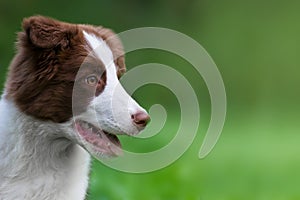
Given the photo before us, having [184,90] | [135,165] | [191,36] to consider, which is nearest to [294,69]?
[191,36]

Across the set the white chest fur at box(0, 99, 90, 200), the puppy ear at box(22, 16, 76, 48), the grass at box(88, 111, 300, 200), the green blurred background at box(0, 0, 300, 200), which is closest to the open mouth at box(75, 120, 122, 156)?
the white chest fur at box(0, 99, 90, 200)

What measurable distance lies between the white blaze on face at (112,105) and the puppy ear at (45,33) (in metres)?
0.13

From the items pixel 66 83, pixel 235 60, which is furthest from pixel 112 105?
pixel 235 60

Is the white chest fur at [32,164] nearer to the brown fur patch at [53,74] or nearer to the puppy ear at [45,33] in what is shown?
the brown fur patch at [53,74]

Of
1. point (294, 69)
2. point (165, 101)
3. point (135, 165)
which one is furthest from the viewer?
point (294, 69)

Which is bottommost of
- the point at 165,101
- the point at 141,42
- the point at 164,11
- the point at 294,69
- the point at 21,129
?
the point at 21,129

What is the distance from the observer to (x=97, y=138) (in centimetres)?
414

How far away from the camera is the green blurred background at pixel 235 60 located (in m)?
8.79

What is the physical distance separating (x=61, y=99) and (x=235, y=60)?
907 centimetres

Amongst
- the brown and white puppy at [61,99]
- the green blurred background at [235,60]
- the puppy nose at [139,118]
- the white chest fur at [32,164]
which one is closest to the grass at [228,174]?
the green blurred background at [235,60]

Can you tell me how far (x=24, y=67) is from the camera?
4.18 meters

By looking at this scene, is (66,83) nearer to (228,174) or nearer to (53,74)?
(53,74)

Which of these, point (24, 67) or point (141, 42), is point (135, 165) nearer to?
point (141, 42)

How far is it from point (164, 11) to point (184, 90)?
6.32m
